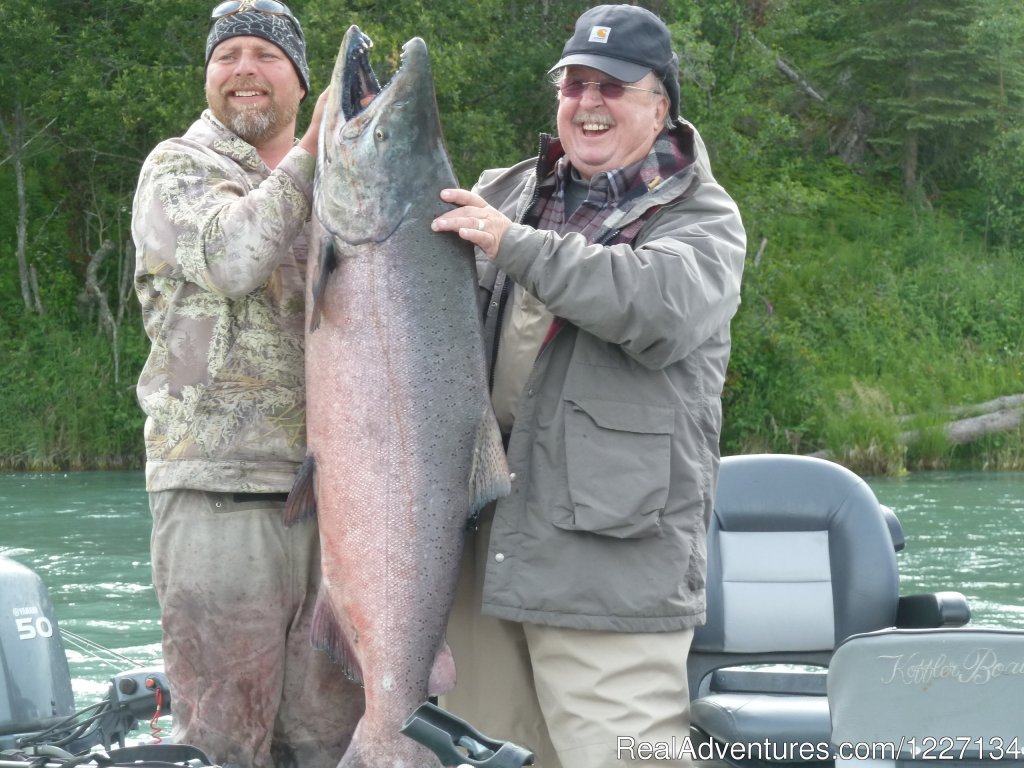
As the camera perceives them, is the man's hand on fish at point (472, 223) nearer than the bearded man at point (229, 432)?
Yes

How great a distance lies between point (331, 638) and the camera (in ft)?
11.4

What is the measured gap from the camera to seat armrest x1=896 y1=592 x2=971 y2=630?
14.8 ft

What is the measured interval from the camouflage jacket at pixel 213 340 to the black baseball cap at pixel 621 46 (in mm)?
818

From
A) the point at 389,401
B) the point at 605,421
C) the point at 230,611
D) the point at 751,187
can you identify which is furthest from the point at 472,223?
the point at 751,187

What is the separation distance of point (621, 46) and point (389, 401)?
3.77 feet

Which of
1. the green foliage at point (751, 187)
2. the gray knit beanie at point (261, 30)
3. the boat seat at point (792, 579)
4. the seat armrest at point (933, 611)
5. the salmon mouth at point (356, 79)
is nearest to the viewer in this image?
the salmon mouth at point (356, 79)

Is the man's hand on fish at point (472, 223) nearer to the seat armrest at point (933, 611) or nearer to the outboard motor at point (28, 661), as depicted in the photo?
the outboard motor at point (28, 661)

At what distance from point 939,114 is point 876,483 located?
12919 mm

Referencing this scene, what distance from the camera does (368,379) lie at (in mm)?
3441

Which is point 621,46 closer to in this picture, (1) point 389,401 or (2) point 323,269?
(2) point 323,269

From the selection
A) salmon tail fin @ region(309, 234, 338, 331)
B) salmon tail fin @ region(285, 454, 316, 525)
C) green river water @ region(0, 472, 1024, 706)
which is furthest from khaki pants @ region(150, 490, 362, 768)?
green river water @ region(0, 472, 1024, 706)

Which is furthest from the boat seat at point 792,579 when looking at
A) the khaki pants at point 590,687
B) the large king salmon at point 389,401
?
the large king salmon at point 389,401

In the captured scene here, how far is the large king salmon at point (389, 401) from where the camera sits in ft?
11.0

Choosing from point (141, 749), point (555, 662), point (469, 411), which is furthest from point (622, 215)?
point (141, 749)
